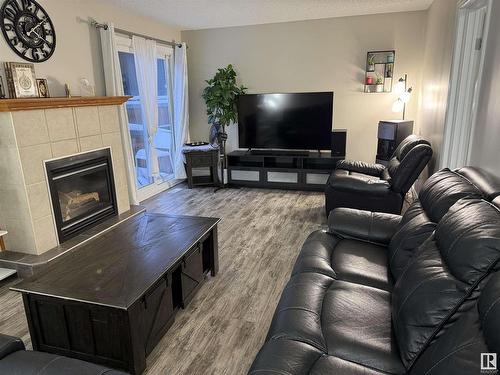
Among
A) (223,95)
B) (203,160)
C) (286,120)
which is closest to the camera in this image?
(286,120)

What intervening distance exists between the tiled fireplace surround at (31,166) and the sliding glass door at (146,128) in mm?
1456

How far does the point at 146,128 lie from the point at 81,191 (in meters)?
1.68

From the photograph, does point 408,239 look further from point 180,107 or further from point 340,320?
point 180,107

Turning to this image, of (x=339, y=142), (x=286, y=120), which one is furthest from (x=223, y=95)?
(x=339, y=142)

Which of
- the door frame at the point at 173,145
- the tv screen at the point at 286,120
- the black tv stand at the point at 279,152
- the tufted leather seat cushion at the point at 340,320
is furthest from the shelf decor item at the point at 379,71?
the tufted leather seat cushion at the point at 340,320

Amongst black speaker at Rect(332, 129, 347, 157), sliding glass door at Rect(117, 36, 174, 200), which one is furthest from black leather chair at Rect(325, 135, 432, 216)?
sliding glass door at Rect(117, 36, 174, 200)

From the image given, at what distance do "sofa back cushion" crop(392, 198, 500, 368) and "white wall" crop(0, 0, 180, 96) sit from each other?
11.5 ft

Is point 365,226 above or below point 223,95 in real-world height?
below

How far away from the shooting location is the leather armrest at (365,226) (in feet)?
7.29

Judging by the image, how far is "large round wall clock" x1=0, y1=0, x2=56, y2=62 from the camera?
2.90 meters

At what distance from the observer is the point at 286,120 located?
16.9ft

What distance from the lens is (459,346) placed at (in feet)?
3.33

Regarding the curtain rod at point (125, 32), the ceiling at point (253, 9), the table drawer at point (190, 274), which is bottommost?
the table drawer at point (190, 274)

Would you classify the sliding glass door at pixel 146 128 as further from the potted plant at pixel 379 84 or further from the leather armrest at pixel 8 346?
the leather armrest at pixel 8 346
